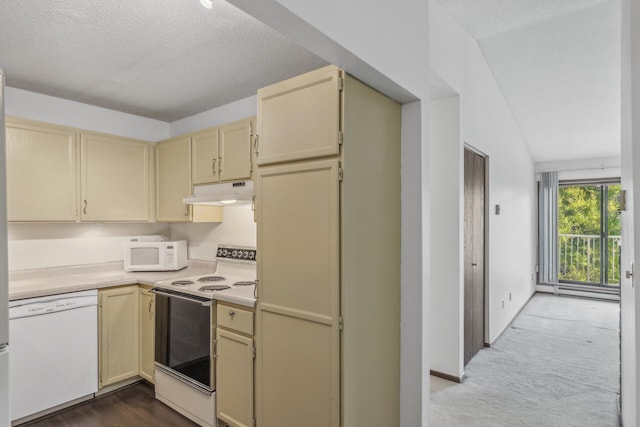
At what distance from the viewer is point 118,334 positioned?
2869 mm

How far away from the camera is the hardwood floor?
2.46m

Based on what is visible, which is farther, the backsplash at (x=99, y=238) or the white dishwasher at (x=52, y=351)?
the backsplash at (x=99, y=238)

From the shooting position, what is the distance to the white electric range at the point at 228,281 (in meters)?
2.27

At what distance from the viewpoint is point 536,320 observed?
191 inches

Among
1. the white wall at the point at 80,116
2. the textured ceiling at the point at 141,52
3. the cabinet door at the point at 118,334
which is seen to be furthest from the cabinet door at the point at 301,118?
the white wall at the point at 80,116

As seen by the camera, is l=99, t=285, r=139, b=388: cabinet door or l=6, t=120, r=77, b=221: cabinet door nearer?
l=6, t=120, r=77, b=221: cabinet door

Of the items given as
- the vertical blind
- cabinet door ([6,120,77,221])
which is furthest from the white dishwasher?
the vertical blind

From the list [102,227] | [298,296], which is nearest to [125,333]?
[102,227]

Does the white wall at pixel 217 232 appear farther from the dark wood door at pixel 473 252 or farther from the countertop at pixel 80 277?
the dark wood door at pixel 473 252

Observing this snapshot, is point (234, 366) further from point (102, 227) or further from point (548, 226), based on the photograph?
point (548, 226)

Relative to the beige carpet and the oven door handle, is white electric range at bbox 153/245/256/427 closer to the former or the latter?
the oven door handle

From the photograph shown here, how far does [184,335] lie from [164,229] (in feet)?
5.65

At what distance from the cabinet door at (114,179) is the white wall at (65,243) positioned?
31 cm

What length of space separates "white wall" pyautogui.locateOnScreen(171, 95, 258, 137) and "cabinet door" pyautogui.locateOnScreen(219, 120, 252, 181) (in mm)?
392
